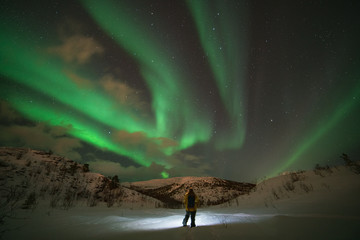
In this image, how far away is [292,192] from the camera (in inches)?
518

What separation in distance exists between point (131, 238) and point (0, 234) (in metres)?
3.67

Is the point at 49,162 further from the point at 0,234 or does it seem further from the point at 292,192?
the point at 292,192

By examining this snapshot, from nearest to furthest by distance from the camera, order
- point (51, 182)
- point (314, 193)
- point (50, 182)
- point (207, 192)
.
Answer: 1. point (314, 193)
2. point (50, 182)
3. point (51, 182)
4. point (207, 192)

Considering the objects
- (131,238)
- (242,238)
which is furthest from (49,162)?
(242,238)

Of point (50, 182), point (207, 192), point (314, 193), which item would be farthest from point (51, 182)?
point (207, 192)

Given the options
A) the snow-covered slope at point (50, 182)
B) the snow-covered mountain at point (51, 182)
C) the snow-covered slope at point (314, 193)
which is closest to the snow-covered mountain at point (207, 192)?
the snow-covered mountain at point (51, 182)

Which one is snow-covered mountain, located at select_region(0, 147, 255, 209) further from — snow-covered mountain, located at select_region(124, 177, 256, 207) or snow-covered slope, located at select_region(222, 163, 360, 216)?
snow-covered slope, located at select_region(222, 163, 360, 216)

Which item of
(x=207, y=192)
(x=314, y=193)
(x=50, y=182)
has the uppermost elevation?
(x=207, y=192)

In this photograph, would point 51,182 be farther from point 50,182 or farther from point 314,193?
point 314,193

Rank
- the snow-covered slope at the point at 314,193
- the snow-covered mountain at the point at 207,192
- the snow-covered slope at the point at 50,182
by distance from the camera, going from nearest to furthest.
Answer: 1. the snow-covered slope at the point at 314,193
2. the snow-covered slope at the point at 50,182
3. the snow-covered mountain at the point at 207,192

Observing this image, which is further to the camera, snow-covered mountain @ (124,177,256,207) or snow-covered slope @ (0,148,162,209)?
snow-covered mountain @ (124,177,256,207)

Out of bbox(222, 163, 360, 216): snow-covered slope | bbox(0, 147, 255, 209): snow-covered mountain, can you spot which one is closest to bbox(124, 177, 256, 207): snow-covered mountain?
bbox(0, 147, 255, 209): snow-covered mountain

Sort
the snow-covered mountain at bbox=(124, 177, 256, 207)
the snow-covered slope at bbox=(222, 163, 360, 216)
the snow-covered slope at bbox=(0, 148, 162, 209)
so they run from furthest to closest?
1. the snow-covered mountain at bbox=(124, 177, 256, 207)
2. the snow-covered slope at bbox=(0, 148, 162, 209)
3. the snow-covered slope at bbox=(222, 163, 360, 216)

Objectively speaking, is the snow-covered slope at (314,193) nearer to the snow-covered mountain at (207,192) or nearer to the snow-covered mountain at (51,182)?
the snow-covered mountain at (207,192)
